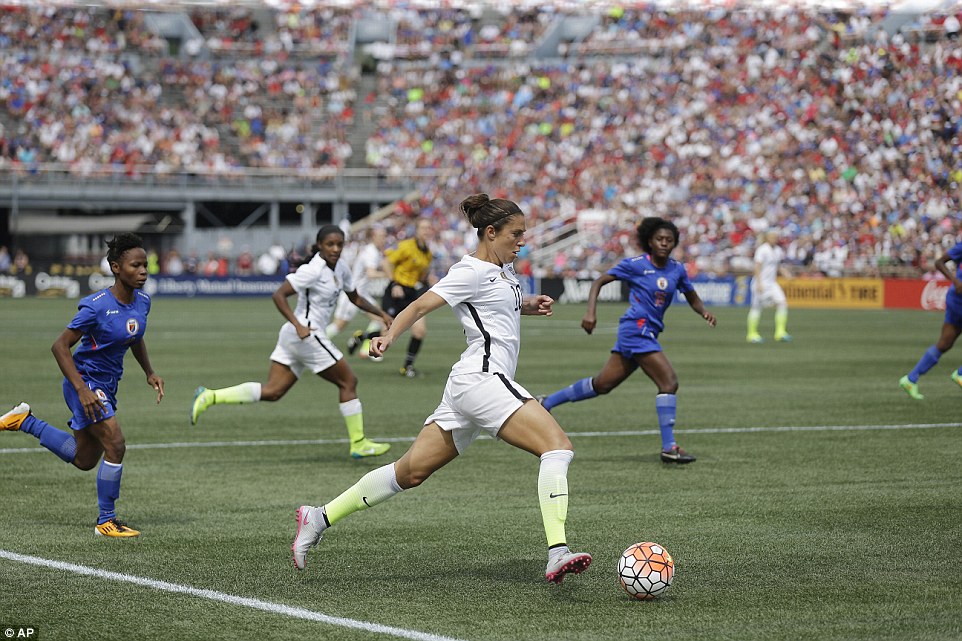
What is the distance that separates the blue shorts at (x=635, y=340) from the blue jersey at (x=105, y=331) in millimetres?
4840

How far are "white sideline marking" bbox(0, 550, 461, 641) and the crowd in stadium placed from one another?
119 feet

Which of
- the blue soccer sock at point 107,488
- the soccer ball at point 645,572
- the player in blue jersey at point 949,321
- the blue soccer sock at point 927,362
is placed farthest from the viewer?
the blue soccer sock at point 927,362

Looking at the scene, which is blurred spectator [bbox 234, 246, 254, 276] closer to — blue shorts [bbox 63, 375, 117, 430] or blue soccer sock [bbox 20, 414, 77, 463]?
blue soccer sock [bbox 20, 414, 77, 463]

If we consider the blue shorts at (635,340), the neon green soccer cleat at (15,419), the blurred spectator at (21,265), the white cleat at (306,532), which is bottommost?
the blurred spectator at (21,265)

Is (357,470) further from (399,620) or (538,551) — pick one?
(399,620)

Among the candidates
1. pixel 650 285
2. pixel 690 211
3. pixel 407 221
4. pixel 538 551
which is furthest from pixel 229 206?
pixel 538 551

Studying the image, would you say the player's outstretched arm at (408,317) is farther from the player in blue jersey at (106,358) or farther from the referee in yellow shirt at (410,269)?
the referee in yellow shirt at (410,269)

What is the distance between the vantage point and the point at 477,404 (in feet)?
22.0

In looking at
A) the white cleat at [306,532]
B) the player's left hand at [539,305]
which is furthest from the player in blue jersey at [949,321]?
the white cleat at [306,532]

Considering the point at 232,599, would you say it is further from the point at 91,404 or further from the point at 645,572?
the point at 91,404

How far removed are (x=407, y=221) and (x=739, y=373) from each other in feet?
110

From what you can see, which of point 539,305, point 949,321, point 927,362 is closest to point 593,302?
point 539,305

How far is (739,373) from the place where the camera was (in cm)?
2027

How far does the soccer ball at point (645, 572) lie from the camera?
6277 mm
